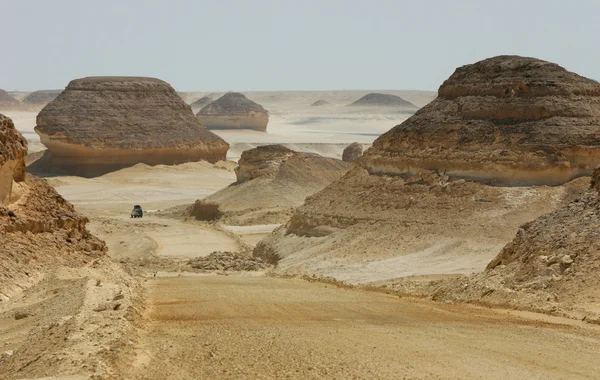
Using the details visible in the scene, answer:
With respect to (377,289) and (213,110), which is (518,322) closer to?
(377,289)

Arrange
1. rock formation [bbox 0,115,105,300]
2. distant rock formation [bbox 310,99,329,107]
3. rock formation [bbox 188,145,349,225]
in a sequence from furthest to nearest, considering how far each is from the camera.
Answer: distant rock formation [bbox 310,99,329,107], rock formation [bbox 188,145,349,225], rock formation [bbox 0,115,105,300]

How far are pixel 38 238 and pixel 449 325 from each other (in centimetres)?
658

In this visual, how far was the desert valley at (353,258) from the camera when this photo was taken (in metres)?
8.29

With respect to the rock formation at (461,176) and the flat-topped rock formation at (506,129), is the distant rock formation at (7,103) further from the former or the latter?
the flat-topped rock formation at (506,129)

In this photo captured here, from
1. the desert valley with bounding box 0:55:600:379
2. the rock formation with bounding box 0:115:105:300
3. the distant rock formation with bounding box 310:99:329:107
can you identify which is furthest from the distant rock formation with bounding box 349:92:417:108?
the rock formation with bounding box 0:115:105:300

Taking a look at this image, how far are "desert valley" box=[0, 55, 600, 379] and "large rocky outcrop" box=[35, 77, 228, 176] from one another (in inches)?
253

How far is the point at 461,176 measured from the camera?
2298 cm

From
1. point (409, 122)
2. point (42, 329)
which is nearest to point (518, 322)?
point (42, 329)

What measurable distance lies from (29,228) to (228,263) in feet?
29.8

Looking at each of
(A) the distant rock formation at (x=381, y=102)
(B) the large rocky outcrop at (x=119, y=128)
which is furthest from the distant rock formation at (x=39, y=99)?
(B) the large rocky outcrop at (x=119, y=128)

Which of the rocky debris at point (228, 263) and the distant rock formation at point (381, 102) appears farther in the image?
the distant rock formation at point (381, 102)

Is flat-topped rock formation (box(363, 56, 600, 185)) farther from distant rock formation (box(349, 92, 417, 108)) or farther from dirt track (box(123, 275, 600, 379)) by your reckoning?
distant rock formation (box(349, 92, 417, 108))

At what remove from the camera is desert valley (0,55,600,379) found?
8.29 metres

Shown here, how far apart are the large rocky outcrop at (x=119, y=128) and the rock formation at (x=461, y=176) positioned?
33109mm
